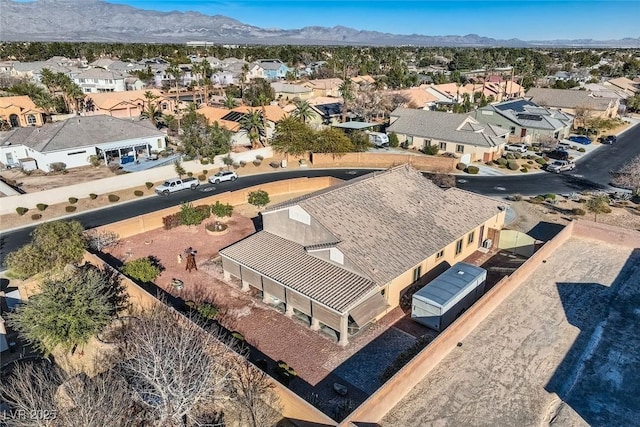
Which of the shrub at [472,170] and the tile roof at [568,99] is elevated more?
the tile roof at [568,99]

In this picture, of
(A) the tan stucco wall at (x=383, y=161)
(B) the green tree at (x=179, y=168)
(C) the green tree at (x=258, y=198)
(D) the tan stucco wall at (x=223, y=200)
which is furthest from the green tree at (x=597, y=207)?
(B) the green tree at (x=179, y=168)

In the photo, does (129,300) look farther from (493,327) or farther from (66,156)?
(66,156)

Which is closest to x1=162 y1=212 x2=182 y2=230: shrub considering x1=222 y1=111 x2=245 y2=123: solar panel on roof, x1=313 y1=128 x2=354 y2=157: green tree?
x1=313 y1=128 x2=354 y2=157: green tree

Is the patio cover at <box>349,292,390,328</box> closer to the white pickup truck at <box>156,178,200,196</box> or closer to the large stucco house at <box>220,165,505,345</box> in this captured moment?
the large stucco house at <box>220,165,505,345</box>

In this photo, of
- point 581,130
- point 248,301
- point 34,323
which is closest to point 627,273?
point 248,301

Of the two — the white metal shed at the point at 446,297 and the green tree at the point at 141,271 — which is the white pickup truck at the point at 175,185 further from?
the white metal shed at the point at 446,297

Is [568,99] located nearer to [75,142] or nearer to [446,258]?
[446,258]
